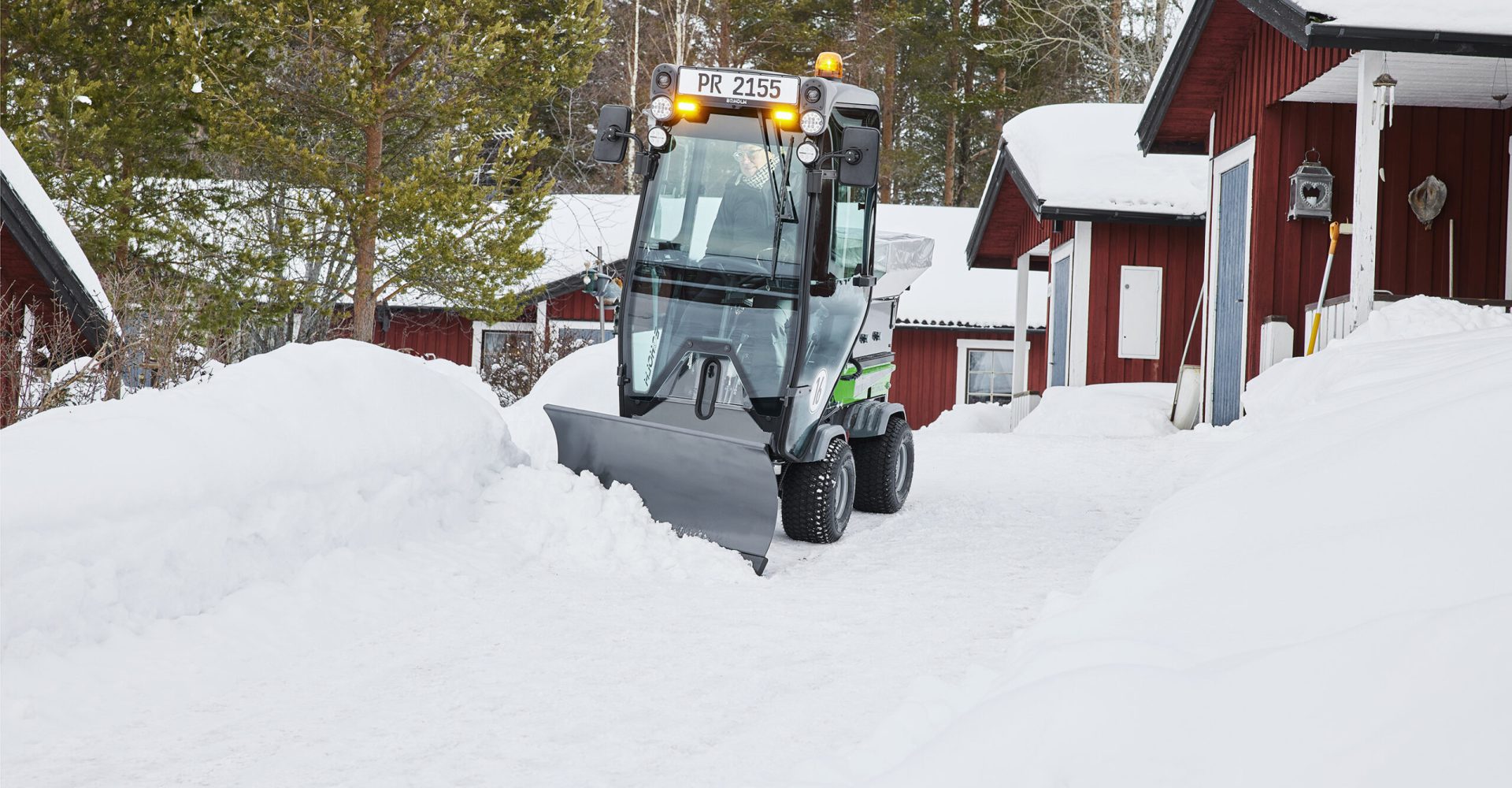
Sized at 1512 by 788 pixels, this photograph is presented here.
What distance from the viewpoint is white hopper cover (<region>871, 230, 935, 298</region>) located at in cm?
834

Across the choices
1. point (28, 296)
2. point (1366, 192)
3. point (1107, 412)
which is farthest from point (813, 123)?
point (28, 296)

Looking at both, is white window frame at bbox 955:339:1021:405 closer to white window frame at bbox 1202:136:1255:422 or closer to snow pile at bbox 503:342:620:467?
white window frame at bbox 1202:136:1255:422

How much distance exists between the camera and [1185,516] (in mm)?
4113

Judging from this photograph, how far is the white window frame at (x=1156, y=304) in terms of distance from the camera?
1595 centimetres

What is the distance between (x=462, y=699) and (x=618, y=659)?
2.14 ft

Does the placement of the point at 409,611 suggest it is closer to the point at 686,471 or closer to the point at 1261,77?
the point at 686,471

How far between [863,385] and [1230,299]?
5.83 m

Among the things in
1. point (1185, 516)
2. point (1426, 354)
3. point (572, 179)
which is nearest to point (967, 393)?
point (572, 179)

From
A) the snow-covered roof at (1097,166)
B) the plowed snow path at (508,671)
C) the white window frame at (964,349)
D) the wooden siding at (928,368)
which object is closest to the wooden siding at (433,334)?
the wooden siding at (928,368)

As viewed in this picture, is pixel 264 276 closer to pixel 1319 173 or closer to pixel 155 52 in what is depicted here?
pixel 155 52

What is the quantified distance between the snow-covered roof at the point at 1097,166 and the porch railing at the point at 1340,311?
5276mm

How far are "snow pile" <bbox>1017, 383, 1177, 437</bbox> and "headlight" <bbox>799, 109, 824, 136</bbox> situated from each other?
309 inches

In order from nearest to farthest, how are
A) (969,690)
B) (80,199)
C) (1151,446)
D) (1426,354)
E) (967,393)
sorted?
(969,690) < (1426,354) < (1151,446) < (80,199) < (967,393)

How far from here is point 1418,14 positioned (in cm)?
896
